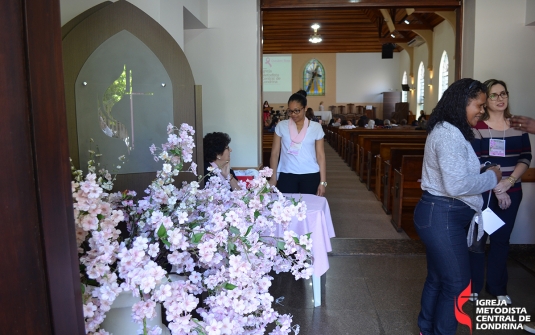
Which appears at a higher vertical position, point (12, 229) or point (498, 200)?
point (12, 229)

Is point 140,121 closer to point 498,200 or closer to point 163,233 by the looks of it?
point 163,233

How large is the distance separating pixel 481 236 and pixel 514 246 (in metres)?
1.99

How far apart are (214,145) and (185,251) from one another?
2.12 meters

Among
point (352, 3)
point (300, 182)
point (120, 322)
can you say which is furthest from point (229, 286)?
point (352, 3)

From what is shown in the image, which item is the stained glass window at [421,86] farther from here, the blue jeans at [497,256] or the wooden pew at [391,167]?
the blue jeans at [497,256]

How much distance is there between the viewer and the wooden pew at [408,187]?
15.4 feet

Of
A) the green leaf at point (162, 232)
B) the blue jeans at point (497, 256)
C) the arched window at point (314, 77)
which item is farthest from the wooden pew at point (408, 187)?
the arched window at point (314, 77)

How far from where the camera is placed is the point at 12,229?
59 cm

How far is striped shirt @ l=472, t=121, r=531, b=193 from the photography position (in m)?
2.76

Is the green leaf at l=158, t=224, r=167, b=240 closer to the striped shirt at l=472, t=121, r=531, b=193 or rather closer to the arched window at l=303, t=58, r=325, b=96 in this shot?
the striped shirt at l=472, t=121, r=531, b=193

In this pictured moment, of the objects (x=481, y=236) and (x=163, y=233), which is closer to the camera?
(x=163, y=233)

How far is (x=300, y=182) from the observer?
357 centimetres

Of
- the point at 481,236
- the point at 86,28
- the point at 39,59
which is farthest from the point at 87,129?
the point at 481,236

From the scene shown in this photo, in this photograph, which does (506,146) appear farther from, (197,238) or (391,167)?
(391,167)
